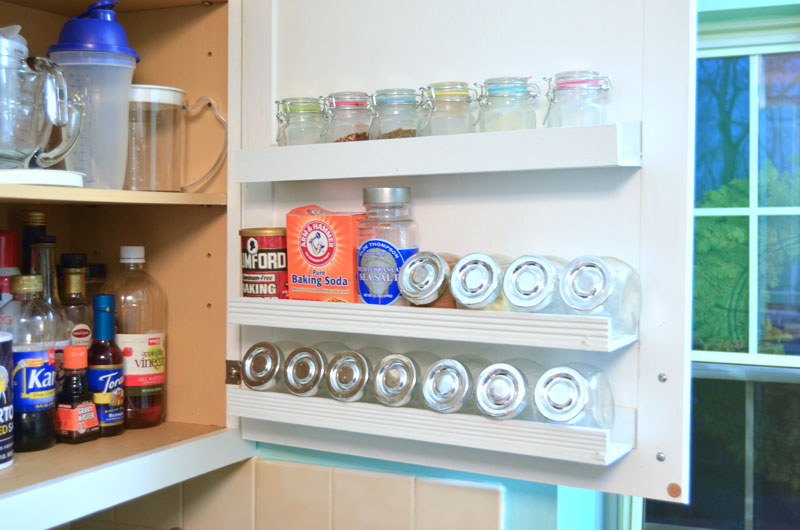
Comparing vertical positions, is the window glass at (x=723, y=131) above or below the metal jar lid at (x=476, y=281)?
above

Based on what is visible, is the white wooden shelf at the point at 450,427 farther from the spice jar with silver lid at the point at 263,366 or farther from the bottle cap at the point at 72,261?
the bottle cap at the point at 72,261

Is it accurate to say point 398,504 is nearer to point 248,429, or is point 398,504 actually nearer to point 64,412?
point 248,429

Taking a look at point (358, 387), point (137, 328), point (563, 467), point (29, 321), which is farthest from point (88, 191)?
point (563, 467)

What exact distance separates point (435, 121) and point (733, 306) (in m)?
1.40

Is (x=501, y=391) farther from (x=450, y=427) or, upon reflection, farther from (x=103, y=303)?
(x=103, y=303)

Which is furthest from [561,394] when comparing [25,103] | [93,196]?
[25,103]

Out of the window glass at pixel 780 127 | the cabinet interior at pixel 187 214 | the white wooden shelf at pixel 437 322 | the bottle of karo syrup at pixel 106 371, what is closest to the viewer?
the white wooden shelf at pixel 437 322

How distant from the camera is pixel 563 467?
1.10 m

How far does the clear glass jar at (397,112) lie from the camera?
3.77ft

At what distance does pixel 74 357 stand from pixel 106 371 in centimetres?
6

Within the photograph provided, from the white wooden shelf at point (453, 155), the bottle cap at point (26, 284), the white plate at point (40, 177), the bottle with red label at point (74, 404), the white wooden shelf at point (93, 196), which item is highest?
the white wooden shelf at point (453, 155)

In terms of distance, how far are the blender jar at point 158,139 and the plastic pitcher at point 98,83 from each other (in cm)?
9

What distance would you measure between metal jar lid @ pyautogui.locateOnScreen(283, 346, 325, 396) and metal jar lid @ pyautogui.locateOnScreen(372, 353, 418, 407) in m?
0.11

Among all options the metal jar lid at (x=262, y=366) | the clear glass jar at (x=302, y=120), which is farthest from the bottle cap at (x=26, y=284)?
the clear glass jar at (x=302, y=120)
